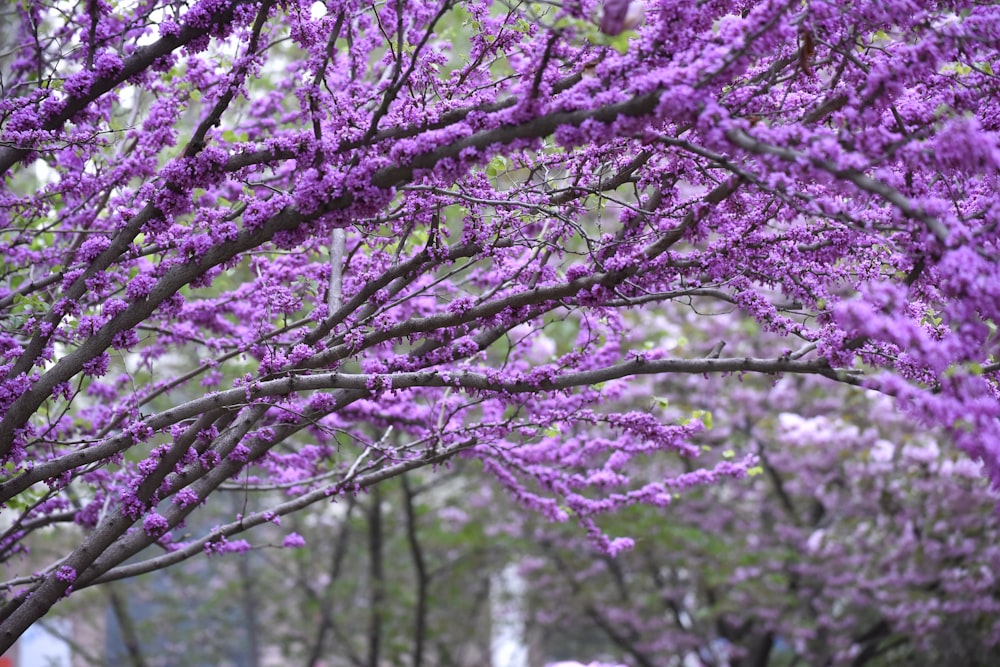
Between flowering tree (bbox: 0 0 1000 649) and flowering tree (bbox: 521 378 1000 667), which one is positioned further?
flowering tree (bbox: 521 378 1000 667)

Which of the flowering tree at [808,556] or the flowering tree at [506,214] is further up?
the flowering tree at [808,556]

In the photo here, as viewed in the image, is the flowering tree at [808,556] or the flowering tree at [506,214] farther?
the flowering tree at [808,556]

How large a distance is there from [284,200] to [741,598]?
32.2 ft

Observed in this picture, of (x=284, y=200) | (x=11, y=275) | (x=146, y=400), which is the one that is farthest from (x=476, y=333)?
(x=11, y=275)

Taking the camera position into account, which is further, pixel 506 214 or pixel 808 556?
pixel 808 556

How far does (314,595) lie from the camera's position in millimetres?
13625

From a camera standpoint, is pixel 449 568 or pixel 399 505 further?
pixel 399 505

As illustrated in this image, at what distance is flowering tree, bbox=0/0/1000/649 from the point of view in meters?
3.42

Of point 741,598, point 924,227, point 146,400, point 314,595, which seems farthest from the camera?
point 314,595

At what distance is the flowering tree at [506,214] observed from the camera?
3.42m

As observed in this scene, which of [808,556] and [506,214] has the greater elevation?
[808,556]

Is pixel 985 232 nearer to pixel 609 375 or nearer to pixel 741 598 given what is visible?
pixel 609 375

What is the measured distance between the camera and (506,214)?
464cm

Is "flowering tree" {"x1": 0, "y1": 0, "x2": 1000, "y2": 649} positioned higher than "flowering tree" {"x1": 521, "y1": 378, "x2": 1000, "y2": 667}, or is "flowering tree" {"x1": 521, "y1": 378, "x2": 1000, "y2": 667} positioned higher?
"flowering tree" {"x1": 521, "y1": 378, "x2": 1000, "y2": 667}
